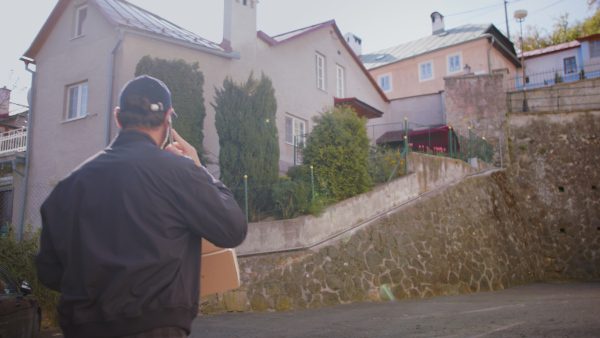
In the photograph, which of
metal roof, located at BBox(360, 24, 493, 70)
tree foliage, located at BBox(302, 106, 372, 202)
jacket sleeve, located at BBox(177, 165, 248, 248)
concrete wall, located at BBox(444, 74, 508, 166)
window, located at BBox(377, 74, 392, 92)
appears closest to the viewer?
jacket sleeve, located at BBox(177, 165, 248, 248)

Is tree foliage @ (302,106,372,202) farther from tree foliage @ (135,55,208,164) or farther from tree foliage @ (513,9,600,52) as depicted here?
tree foliage @ (513,9,600,52)

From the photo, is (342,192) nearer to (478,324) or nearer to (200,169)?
(478,324)

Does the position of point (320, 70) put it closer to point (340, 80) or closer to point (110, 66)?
point (340, 80)

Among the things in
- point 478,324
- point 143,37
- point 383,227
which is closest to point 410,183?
point 383,227

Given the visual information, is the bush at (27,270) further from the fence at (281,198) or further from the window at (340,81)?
the window at (340,81)

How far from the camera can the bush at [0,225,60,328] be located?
336 inches

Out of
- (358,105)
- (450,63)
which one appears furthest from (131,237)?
(450,63)

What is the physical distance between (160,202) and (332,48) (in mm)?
19397

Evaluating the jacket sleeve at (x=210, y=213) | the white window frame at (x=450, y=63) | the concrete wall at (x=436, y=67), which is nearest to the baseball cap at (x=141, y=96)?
the jacket sleeve at (x=210, y=213)

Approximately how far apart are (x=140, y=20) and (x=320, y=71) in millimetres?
7670

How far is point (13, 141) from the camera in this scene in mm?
16297

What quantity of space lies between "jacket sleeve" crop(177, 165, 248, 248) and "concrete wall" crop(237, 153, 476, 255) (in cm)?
822

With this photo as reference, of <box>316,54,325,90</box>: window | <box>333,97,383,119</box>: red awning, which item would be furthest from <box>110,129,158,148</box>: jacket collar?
<box>316,54,325,90</box>: window

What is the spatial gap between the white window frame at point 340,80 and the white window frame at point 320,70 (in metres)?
0.89
